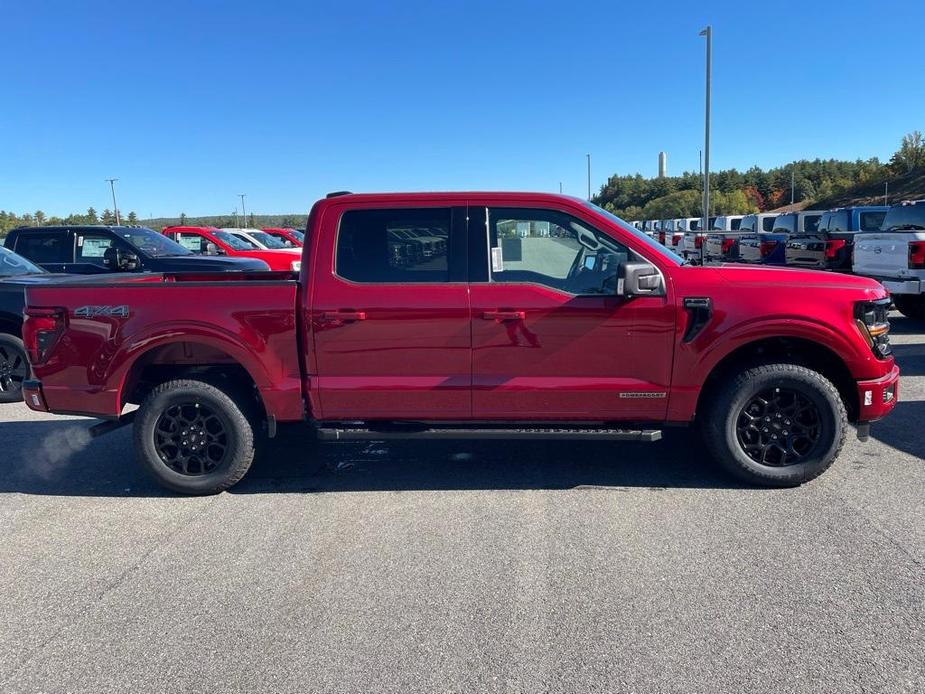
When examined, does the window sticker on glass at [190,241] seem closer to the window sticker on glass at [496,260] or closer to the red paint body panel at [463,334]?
the red paint body panel at [463,334]

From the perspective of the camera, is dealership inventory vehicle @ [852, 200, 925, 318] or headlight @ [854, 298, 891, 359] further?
dealership inventory vehicle @ [852, 200, 925, 318]

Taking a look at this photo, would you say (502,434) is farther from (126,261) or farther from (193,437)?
(126,261)

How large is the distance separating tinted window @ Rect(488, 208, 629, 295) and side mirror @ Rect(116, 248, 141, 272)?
792cm

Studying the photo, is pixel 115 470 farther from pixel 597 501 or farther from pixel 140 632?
pixel 597 501

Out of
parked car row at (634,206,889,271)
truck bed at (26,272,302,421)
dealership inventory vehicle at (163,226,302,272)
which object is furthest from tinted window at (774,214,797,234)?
truck bed at (26,272,302,421)

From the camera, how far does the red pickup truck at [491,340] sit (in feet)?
14.7

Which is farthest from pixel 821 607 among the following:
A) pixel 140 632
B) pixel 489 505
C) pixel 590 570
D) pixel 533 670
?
pixel 140 632

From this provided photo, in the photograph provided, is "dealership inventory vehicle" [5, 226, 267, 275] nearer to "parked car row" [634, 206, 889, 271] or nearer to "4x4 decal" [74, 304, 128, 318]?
"4x4 decal" [74, 304, 128, 318]

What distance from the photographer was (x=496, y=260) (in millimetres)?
4605

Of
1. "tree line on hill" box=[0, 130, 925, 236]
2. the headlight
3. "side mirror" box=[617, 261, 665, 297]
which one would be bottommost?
the headlight

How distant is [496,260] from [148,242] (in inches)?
382

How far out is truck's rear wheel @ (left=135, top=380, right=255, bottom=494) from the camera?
478cm

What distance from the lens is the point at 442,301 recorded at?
452 cm

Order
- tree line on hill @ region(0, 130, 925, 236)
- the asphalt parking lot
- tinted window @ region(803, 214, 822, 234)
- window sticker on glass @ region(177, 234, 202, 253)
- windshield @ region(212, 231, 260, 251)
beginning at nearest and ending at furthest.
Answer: the asphalt parking lot < windshield @ region(212, 231, 260, 251) < window sticker on glass @ region(177, 234, 202, 253) < tinted window @ region(803, 214, 822, 234) < tree line on hill @ region(0, 130, 925, 236)
